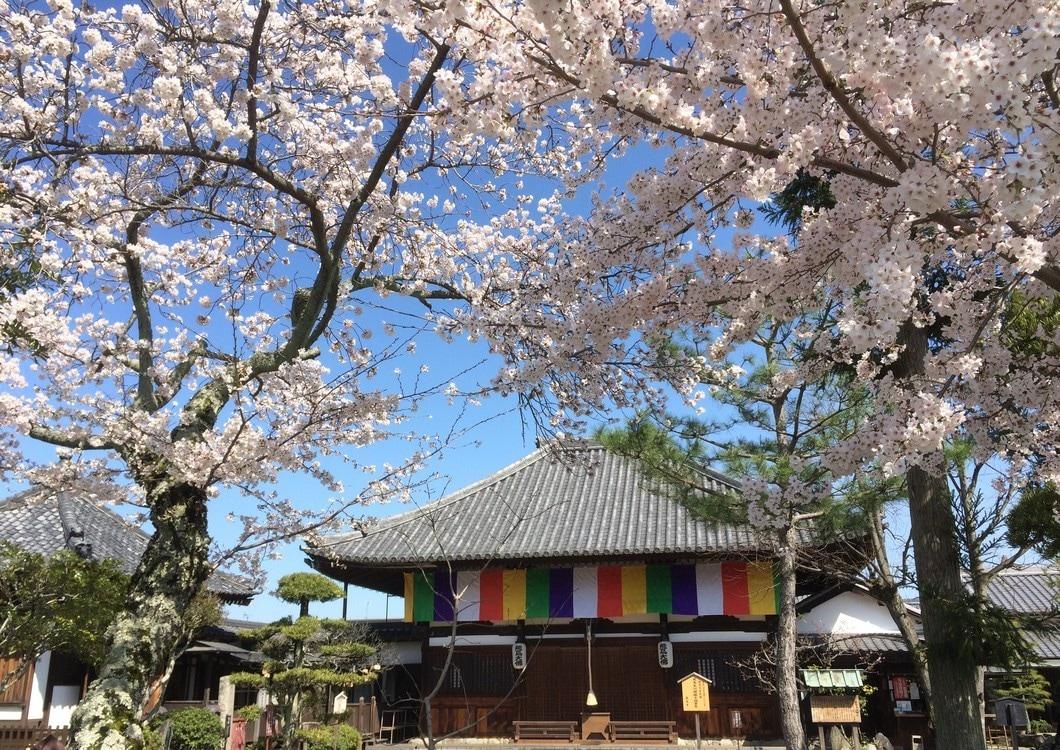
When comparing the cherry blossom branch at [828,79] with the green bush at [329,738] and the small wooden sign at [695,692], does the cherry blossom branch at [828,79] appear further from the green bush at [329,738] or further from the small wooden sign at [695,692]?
the green bush at [329,738]

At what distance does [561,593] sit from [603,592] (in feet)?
2.39

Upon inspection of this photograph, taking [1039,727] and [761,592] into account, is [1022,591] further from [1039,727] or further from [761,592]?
[761,592]

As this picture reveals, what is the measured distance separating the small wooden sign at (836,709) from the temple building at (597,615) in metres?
0.68

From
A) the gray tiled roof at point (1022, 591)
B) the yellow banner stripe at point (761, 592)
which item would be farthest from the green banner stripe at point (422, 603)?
the gray tiled roof at point (1022, 591)

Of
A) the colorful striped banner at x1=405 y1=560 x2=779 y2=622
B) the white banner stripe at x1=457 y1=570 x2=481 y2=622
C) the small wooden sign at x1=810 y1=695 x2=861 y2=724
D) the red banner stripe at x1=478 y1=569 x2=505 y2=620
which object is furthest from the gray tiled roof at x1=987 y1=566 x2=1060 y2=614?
the white banner stripe at x1=457 y1=570 x2=481 y2=622

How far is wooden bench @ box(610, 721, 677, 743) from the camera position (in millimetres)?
11836

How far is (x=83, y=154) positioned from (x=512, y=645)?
35.1 feet

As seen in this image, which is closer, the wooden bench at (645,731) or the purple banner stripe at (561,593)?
the wooden bench at (645,731)

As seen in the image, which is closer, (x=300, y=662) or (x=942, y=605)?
(x=942, y=605)

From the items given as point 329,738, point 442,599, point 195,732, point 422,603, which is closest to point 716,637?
point 442,599

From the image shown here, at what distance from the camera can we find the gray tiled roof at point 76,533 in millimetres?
12952

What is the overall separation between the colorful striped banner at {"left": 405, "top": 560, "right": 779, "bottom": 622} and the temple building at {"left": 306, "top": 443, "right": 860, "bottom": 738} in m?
0.02

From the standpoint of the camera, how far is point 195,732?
1183cm

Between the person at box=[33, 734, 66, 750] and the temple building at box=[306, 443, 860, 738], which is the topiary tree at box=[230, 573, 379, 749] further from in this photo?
the person at box=[33, 734, 66, 750]
